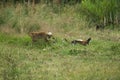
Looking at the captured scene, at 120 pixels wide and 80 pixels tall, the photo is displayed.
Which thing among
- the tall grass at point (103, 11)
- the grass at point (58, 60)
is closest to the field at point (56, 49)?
the grass at point (58, 60)

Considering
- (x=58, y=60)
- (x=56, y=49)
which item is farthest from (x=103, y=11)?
(x=58, y=60)

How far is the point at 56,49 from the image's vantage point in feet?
35.7

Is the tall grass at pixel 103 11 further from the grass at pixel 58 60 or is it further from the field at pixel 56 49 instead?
the grass at pixel 58 60

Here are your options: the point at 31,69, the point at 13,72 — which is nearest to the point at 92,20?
the point at 31,69

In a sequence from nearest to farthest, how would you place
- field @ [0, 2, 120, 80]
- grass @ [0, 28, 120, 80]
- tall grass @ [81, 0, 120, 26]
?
grass @ [0, 28, 120, 80] → field @ [0, 2, 120, 80] → tall grass @ [81, 0, 120, 26]

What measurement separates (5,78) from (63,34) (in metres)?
6.92

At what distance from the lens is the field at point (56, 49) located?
25.0ft

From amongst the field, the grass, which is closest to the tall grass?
the field

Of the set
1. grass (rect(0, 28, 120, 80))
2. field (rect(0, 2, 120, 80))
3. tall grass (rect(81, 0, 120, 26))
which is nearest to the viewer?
grass (rect(0, 28, 120, 80))

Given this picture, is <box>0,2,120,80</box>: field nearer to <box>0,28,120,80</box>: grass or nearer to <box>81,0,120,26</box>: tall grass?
<box>0,28,120,80</box>: grass

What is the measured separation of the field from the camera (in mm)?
7625

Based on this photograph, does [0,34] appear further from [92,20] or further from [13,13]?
[92,20]

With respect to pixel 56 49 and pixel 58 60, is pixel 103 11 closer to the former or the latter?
pixel 56 49

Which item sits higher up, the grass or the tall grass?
the tall grass
